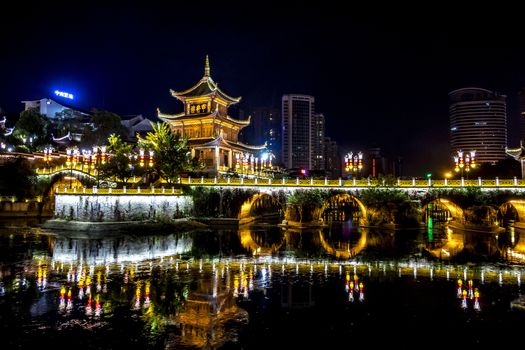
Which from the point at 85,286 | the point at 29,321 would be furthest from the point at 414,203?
the point at 29,321

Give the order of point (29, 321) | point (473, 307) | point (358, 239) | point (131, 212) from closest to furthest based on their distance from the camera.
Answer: point (29, 321) → point (473, 307) → point (358, 239) → point (131, 212)

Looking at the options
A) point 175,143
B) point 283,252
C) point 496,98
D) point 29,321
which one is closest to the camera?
point 29,321

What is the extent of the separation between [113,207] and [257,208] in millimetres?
28352

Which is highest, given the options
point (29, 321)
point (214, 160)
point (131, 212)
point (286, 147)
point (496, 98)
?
point (496, 98)

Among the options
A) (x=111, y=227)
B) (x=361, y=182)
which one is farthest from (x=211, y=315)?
(x=361, y=182)

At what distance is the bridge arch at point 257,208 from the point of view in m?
55.0

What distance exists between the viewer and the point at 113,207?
4197 centimetres

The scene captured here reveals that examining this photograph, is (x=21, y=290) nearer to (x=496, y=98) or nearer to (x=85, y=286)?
(x=85, y=286)

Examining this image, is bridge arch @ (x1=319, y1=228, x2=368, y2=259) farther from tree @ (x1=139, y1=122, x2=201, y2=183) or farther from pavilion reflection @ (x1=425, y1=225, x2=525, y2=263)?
tree @ (x1=139, y1=122, x2=201, y2=183)

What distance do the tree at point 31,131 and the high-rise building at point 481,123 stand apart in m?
109

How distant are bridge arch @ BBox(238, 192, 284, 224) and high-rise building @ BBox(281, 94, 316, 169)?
244 feet

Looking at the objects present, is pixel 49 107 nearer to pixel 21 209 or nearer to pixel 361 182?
pixel 21 209

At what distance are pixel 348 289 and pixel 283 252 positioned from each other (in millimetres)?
11082

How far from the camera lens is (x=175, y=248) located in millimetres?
32594
